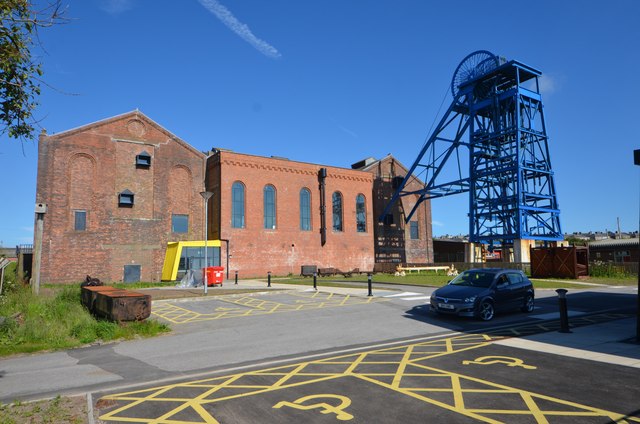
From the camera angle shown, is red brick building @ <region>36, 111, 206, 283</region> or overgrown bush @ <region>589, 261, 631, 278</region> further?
red brick building @ <region>36, 111, 206, 283</region>

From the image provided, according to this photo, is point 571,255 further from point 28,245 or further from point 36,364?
point 28,245

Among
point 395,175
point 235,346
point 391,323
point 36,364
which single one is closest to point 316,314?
point 391,323

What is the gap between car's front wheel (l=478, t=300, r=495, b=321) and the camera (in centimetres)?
1252

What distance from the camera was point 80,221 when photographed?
31.3 m

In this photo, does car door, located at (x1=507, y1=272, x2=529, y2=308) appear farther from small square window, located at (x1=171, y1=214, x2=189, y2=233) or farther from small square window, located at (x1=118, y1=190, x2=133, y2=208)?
small square window, located at (x1=118, y1=190, x2=133, y2=208)

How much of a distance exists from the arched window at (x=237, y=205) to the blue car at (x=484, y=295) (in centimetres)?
2492

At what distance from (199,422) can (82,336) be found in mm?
7628

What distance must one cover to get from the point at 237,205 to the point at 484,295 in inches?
1062

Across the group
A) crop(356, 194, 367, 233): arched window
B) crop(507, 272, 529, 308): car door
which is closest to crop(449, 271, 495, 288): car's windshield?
crop(507, 272, 529, 308): car door

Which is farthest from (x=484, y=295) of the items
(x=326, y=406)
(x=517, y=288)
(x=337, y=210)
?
(x=337, y=210)

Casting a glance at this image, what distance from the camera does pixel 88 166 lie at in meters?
32.1

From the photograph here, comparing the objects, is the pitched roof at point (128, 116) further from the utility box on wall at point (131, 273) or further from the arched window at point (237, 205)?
the utility box on wall at point (131, 273)

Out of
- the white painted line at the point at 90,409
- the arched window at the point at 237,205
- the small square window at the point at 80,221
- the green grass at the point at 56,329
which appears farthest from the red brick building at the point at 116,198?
the white painted line at the point at 90,409

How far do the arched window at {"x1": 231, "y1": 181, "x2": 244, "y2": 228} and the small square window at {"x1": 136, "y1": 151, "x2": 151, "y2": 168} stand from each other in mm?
7010
